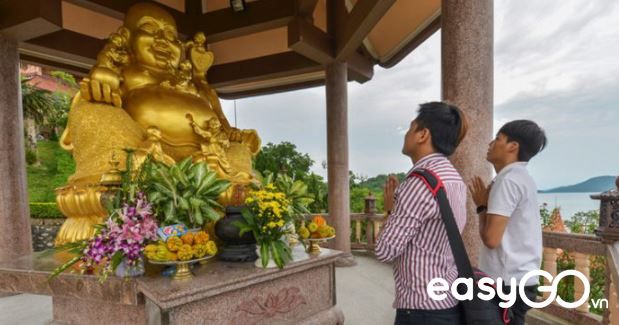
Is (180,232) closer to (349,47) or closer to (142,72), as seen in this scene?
(142,72)

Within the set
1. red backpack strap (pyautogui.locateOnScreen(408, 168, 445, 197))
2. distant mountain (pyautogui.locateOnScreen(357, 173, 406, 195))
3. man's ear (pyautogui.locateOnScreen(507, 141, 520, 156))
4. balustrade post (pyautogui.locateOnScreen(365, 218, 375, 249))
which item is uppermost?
man's ear (pyautogui.locateOnScreen(507, 141, 520, 156))

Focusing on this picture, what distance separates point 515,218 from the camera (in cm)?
129

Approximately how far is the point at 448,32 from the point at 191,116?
8.06 ft

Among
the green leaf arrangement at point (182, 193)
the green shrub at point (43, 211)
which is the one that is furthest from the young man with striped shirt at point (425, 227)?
the green shrub at point (43, 211)

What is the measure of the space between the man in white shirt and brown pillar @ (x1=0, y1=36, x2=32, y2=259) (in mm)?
4423

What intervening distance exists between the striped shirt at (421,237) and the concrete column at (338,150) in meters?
3.62

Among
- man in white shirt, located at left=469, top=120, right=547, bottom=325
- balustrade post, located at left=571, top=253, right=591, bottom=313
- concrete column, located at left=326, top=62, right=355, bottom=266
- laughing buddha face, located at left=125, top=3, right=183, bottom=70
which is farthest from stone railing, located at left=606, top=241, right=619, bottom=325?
laughing buddha face, located at left=125, top=3, right=183, bottom=70

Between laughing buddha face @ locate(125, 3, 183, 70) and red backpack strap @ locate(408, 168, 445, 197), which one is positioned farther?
laughing buddha face @ locate(125, 3, 183, 70)

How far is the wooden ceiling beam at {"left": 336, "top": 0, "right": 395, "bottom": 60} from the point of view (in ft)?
10.8

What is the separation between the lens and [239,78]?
19.3ft

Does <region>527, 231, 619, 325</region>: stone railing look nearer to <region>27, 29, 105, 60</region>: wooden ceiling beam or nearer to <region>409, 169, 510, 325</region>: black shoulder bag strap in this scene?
<region>409, 169, 510, 325</region>: black shoulder bag strap

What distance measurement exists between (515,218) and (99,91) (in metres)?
3.15

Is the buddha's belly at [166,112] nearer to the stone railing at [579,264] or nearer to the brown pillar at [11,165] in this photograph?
the brown pillar at [11,165]

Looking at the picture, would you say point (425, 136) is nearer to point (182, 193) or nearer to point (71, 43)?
point (182, 193)
